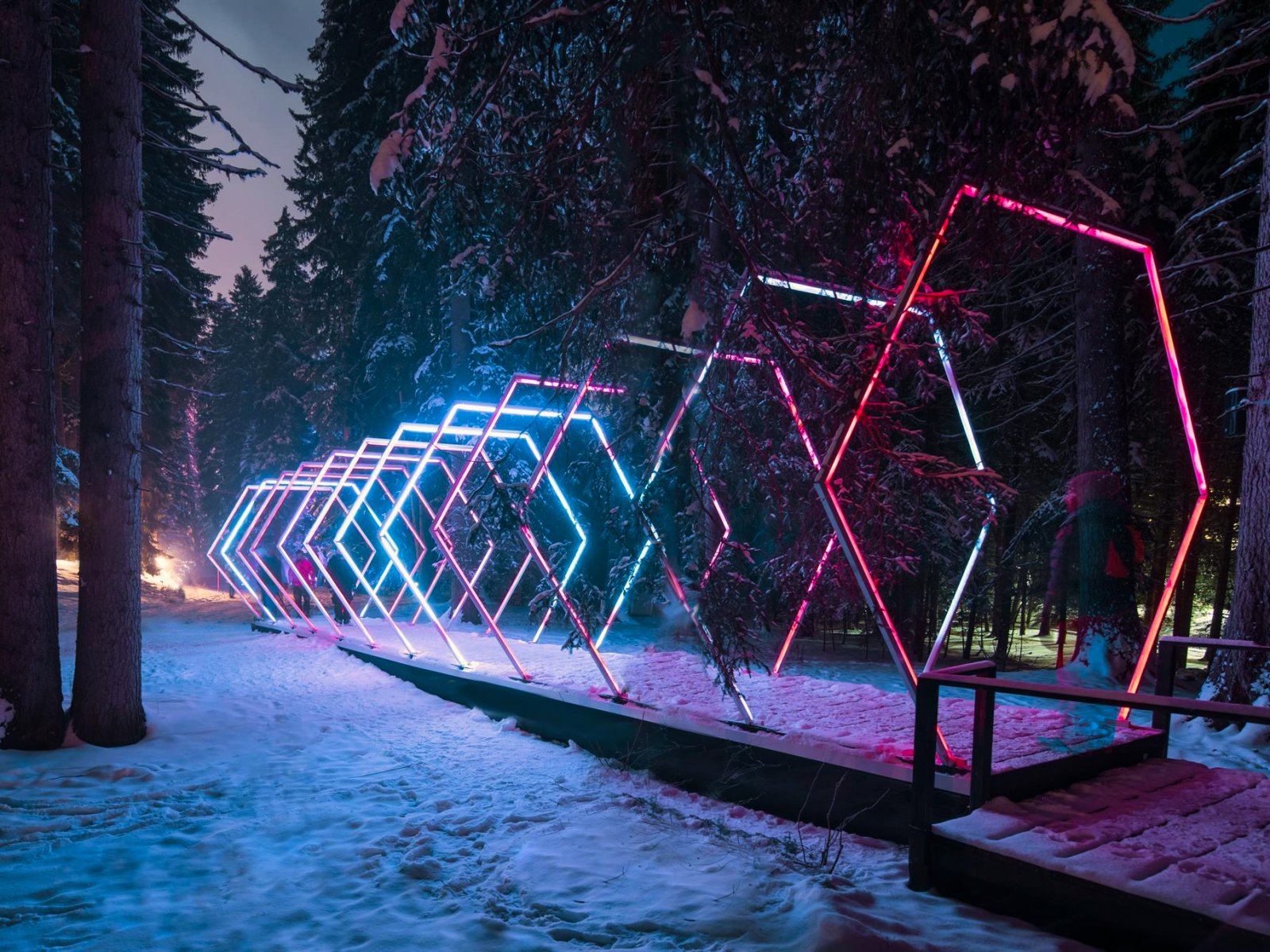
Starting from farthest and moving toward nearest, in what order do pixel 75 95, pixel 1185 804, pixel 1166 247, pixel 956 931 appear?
pixel 75 95
pixel 1166 247
pixel 1185 804
pixel 956 931

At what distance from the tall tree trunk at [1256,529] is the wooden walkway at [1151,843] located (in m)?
2.23

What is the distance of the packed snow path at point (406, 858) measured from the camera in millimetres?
3082

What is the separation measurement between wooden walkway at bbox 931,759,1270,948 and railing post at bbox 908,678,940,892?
52mm

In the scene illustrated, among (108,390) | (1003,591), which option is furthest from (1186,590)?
(108,390)

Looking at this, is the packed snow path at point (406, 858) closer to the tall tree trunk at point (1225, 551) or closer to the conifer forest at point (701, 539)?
the conifer forest at point (701, 539)

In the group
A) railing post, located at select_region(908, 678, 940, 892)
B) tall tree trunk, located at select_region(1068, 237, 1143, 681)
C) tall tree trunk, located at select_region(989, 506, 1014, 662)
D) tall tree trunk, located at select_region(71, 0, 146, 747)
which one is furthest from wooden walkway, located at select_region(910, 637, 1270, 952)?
tall tree trunk, located at select_region(989, 506, 1014, 662)

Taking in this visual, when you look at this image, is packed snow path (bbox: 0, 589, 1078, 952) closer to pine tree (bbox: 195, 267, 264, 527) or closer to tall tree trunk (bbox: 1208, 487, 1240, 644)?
tall tree trunk (bbox: 1208, 487, 1240, 644)

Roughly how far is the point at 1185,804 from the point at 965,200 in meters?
3.40

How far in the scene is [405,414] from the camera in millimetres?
16047

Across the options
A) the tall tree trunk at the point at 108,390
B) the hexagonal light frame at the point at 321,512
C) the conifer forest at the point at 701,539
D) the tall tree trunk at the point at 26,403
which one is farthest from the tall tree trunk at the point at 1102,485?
the tall tree trunk at the point at 26,403

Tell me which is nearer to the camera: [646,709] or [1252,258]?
[646,709]

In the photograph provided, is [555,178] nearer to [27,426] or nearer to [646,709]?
[646,709]

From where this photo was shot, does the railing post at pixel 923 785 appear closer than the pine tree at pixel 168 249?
Yes

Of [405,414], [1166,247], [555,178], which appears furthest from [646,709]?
[405,414]
